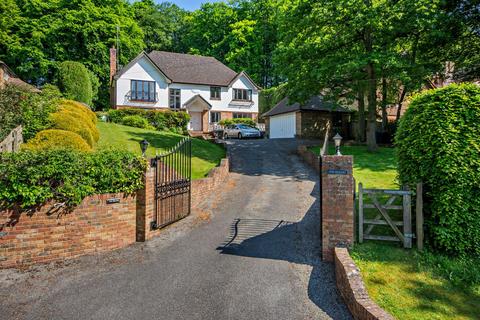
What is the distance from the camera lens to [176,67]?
36844 millimetres

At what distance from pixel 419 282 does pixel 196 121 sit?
32.3 metres

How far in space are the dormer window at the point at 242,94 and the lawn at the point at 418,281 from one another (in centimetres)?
3254

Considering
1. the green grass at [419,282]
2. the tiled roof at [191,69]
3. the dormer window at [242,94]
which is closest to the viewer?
the green grass at [419,282]

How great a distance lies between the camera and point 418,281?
Answer: 5.53 meters

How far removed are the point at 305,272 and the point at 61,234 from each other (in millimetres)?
5578

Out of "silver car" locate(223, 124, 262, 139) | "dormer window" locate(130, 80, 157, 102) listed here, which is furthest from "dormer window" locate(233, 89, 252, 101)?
"dormer window" locate(130, 80, 157, 102)

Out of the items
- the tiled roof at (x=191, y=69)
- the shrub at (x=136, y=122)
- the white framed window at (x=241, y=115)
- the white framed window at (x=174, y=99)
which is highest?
the tiled roof at (x=191, y=69)

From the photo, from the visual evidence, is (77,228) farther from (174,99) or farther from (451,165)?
(174,99)

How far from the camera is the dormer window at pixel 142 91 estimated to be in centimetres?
3247

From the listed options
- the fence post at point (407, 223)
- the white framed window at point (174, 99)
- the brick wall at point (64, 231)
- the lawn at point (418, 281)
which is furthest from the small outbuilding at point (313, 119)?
the brick wall at point (64, 231)

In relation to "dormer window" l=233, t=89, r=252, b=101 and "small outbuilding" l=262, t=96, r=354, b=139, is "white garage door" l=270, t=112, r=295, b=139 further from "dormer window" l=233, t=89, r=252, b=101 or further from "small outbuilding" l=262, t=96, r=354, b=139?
"dormer window" l=233, t=89, r=252, b=101

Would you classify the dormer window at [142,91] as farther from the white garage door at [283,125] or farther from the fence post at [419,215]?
the fence post at [419,215]

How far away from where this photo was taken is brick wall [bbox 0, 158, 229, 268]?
6574mm

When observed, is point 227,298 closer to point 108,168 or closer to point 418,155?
point 108,168
